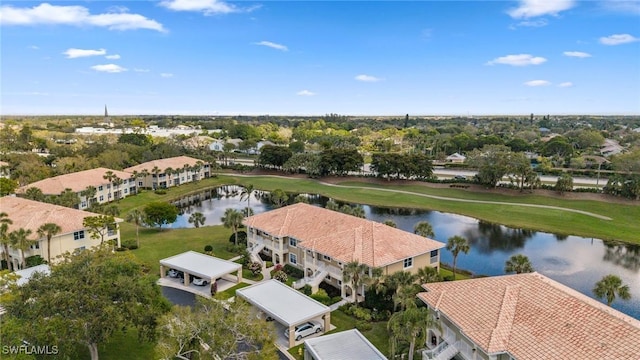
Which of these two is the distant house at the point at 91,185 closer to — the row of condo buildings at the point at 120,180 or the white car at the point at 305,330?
the row of condo buildings at the point at 120,180

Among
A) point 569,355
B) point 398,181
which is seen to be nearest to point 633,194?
point 398,181

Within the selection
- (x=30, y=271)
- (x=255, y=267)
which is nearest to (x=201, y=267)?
(x=255, y=267)

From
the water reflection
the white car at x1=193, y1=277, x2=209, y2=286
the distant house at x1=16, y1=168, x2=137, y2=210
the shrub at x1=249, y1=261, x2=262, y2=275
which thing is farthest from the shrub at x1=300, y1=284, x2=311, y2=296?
the distant house at x1=16, y1=168, x2=137, y2=210

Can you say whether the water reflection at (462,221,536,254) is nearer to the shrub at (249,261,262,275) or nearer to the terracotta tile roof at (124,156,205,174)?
the shrub at (249,261,262,275)

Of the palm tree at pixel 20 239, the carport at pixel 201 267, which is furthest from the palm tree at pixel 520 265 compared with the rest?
the palm tree at pixel 20 239

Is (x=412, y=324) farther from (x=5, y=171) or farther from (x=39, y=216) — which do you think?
(x=5, y=171)

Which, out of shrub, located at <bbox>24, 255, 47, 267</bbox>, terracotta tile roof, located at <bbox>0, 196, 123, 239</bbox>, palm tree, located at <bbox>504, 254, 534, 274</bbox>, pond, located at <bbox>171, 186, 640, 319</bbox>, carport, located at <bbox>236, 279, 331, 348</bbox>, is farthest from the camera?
terracotta tile roof, located at <bbox>0, 196, 123, 239</bbox>
